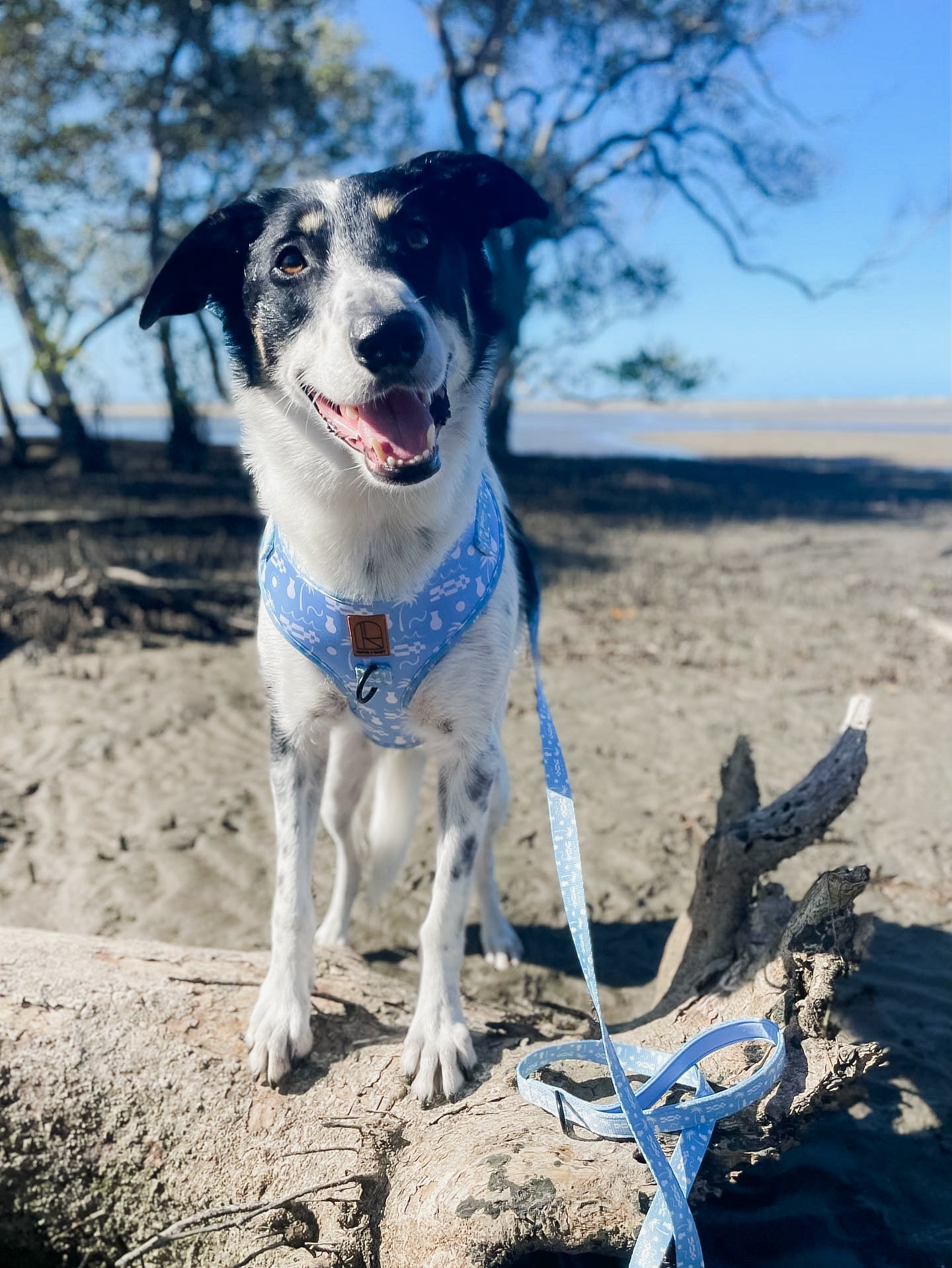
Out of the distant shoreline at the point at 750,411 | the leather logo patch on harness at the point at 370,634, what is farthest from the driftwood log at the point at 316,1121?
the distant shoreline at the point at 750,411

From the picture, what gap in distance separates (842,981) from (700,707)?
2779 millimetres

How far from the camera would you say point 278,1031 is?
7.14 ft

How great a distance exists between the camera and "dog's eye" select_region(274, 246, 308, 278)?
2.25m

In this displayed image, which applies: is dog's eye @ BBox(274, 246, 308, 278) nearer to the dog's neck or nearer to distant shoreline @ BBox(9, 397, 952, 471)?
the dog's neck

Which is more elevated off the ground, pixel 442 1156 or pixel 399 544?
pixel 399 544

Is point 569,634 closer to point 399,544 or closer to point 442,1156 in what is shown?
point 399,544

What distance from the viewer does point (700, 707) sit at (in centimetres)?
568

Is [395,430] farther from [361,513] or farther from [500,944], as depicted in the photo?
[500,944]

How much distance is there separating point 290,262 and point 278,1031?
6.22 feet

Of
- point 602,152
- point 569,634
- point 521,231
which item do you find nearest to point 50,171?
point 521,231

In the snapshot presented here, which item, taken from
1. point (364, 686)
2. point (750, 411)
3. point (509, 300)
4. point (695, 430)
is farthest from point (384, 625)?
point (750, 411)

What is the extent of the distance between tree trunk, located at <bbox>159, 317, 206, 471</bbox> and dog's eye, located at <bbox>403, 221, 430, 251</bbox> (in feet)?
53.3

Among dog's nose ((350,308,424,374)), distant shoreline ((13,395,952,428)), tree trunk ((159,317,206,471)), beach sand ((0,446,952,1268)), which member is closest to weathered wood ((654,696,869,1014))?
beach sand ((0,446,952,1268))

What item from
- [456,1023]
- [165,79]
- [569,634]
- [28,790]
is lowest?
[569,634]
